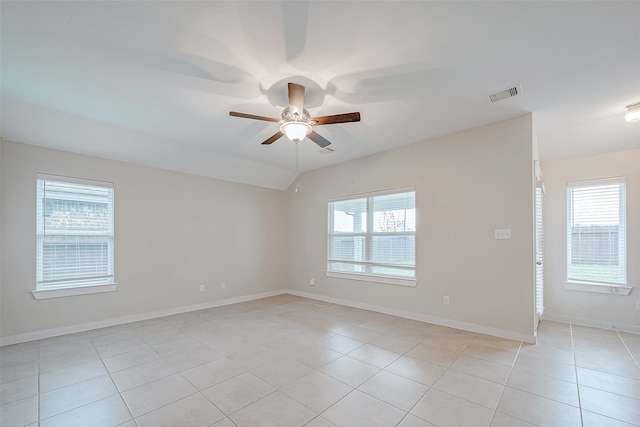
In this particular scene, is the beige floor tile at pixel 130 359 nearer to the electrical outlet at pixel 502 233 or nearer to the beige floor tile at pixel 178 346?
the beige floor tile at pixel 178 346

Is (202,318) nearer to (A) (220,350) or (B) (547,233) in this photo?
(A) (220,350)

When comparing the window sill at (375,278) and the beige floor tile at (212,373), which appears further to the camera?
the window sill at (375,278)

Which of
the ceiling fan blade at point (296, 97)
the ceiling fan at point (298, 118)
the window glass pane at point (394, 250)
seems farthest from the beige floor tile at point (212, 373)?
the window glass pane at point (394, 250)

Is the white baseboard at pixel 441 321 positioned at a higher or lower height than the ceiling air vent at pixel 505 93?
lower

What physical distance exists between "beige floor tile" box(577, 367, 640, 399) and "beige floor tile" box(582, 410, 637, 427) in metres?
0.51

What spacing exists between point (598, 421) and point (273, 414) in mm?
2318

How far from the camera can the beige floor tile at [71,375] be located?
243 cm

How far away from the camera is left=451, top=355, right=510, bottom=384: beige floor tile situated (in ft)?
8.25

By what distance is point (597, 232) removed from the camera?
4078 mm

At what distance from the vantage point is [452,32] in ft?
6.59

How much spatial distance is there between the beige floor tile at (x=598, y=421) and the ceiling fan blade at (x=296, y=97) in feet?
10.8

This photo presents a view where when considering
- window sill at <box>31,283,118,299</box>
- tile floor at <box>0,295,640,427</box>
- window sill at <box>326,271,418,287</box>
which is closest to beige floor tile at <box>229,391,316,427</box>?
tile floor at <box>0,295,640,427</box>

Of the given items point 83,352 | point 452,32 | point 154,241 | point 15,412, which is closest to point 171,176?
point 154,241

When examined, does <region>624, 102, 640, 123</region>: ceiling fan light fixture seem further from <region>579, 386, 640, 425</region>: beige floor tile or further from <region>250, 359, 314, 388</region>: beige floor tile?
<region>250, 359, 314, 388</region>: beige floor tile
